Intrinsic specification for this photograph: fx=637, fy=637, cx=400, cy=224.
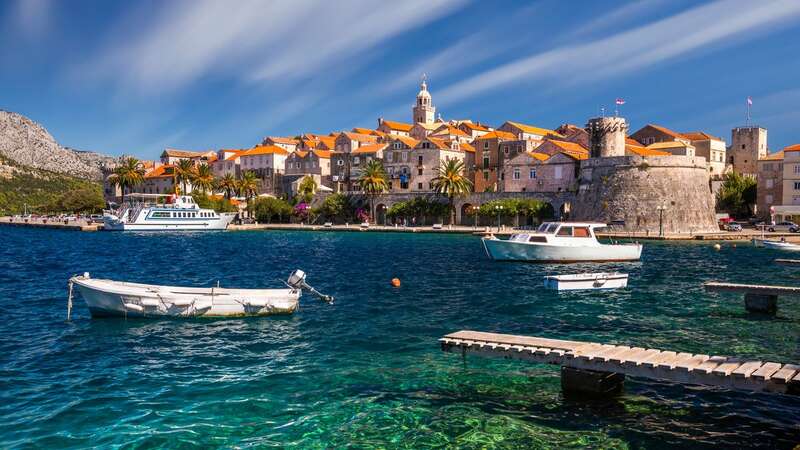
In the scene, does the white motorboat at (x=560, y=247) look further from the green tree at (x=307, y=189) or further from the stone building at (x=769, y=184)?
the green tree at (x=307, y=189)

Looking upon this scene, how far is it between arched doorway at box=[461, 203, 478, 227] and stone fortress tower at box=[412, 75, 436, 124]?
51360 millimetres

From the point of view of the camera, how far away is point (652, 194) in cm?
7138

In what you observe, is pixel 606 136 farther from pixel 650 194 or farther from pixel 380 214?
pixel 380 214

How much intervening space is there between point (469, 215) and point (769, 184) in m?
39.1

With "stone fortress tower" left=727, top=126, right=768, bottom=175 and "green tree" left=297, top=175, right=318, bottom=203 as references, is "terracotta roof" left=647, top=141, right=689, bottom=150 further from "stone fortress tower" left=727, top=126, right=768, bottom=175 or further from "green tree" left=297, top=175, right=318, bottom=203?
"green tree" left=297, top=175, right=318, bottom=203

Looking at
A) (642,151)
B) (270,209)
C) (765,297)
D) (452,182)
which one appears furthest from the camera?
(270,209)

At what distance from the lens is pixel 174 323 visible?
22.4 meters

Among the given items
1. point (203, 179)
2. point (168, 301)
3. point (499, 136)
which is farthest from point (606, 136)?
point (203, 179)

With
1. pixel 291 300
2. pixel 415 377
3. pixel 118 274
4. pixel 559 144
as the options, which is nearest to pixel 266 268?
pixel 118 274

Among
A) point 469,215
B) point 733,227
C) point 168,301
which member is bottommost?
point 168,301

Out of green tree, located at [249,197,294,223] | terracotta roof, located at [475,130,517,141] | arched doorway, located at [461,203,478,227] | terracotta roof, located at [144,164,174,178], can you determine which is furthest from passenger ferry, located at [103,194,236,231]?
terracotta roof, located at [475,130,517,141]

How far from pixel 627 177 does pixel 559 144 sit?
14.5 meters

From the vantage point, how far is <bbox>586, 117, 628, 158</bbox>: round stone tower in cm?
7569

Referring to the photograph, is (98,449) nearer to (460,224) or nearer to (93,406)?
(93,406)
